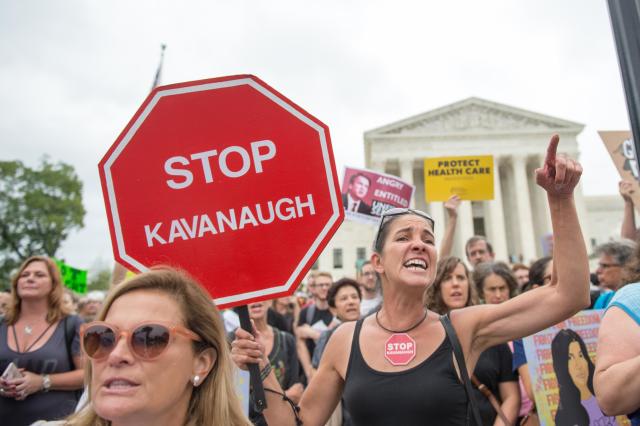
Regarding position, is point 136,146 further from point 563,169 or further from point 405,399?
point 563,169

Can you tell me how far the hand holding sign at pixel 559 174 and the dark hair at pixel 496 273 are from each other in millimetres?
2842

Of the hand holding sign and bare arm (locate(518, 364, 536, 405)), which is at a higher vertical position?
the hand holding sign

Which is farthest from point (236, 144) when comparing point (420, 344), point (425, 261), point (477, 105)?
point (477, 105)

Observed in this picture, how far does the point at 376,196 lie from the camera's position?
26.3 feet

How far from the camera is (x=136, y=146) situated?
1857mm

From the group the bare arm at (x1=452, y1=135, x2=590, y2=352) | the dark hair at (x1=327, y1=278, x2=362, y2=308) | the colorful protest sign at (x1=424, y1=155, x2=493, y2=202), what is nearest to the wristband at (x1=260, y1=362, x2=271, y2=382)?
the bare arm at (x1=452, y1=135, x2=590, y2=352)

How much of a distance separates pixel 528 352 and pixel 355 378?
162 centimetres

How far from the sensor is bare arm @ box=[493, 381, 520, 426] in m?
3.30

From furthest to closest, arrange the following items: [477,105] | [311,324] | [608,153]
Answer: [477,105]
[311,324]
[608,153]

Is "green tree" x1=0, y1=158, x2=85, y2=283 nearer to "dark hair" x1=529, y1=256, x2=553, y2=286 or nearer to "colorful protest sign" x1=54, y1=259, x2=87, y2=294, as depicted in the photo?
"colorful protest sign" x1=54, y1=259, x2=87, y2=294

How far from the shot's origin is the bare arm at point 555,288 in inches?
73.9

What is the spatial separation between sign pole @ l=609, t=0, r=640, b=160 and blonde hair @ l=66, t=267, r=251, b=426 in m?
1.64

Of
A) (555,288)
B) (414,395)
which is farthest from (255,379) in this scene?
(555,288)

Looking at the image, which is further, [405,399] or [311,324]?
[311,324]
